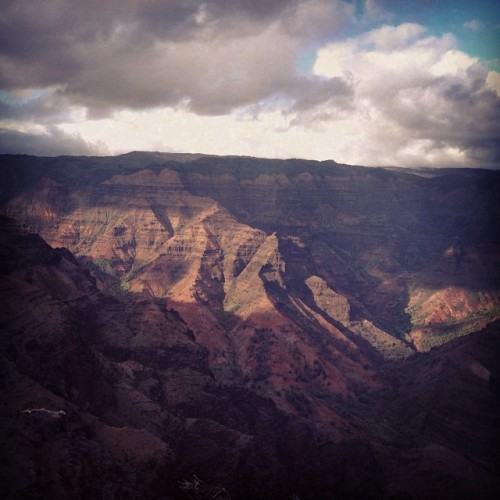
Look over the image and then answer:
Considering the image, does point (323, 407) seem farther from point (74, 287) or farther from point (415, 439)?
point (74, 287)

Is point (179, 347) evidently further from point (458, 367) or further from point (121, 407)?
point (458, 367)

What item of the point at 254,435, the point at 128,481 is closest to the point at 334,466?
the point at 254,435

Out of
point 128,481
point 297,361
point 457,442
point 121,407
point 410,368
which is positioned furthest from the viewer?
point 410,368

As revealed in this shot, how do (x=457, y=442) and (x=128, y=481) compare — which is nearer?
(x=128, y=481)

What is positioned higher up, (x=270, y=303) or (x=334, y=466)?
(x=270, y=303)

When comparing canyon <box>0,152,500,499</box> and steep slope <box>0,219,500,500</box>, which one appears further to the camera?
canyon <box>0,152,500,499</box>

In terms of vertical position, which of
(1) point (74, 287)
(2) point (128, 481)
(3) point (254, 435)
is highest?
(1) point (74, 287)

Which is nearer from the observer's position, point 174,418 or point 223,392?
point 174,418

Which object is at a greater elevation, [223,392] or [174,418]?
[174,418]

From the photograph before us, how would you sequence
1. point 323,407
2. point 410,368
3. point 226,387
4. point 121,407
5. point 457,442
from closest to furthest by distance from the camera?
point 121,407 → point 226,387 → point 457,442 → point 323,407 → point 410,368

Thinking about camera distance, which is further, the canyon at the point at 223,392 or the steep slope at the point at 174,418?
the canyon at the point at 223,392
